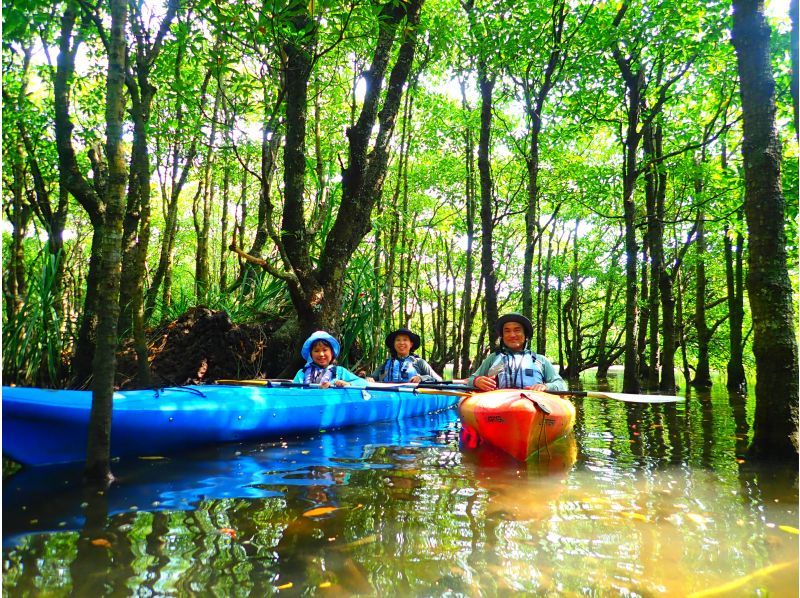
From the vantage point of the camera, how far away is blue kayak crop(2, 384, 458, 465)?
12.8 ft

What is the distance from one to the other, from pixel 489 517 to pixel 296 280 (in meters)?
5.09

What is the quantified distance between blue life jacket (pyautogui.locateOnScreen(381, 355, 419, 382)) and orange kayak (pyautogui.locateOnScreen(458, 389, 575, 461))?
3.10 metres

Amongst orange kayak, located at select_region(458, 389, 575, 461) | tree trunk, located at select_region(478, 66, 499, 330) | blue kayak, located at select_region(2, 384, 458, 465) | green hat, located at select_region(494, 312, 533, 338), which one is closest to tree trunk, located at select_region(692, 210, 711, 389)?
tree trunk, located at select_region(478, 66, 499, 330)

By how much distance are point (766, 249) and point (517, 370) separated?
2.66 metres

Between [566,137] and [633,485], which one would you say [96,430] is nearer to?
[633,485]

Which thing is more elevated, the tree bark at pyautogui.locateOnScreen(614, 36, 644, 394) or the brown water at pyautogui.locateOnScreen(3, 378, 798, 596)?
the tree bark at pyautogui.locateOnScreen(614, 36, 644, 394)

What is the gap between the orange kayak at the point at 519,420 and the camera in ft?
14.5

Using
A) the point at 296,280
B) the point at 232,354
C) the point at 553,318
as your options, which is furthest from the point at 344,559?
the point at 553,318

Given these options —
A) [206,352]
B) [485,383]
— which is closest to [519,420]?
[485,383]

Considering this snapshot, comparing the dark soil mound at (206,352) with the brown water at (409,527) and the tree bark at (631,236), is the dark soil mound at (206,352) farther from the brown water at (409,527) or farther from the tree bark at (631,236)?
the tree bark at (631,236)

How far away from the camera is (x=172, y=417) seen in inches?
179

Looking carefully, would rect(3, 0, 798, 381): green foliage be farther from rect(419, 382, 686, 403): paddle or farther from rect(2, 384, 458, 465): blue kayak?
rect(419, 382, 686, 403): paddle

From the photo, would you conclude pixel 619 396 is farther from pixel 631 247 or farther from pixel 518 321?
pixel 631 247

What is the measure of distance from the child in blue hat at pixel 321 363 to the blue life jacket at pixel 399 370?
1.10 meters
